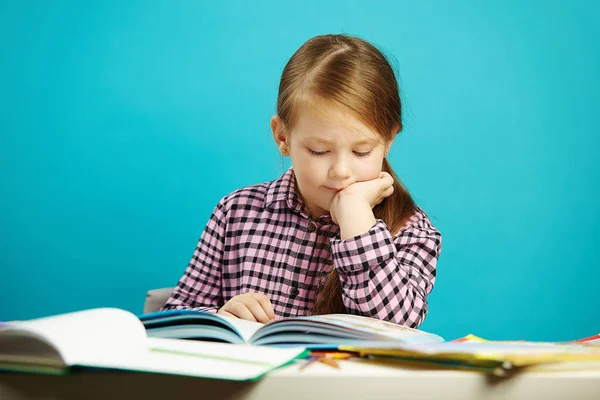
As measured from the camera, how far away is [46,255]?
1.88 meters

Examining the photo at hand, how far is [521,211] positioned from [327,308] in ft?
3.22

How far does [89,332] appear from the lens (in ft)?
1.63

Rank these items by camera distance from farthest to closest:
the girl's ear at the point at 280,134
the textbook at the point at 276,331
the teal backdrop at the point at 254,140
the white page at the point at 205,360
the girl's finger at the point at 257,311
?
the teal backdrop at the point at 254,140
the girl's ear at the point at 280,134
the girl's finger at the point at 257,311
the textbook at the point at 276,331
the white page at the point at 205,360

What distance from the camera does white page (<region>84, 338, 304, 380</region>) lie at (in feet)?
Result: 1.45

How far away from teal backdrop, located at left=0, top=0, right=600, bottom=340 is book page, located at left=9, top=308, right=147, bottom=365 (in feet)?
4.48

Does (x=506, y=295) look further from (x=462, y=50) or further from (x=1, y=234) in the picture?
(x=1, y=234)

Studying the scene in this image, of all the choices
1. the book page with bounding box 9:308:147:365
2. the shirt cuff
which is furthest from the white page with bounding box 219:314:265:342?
the shirt cuff

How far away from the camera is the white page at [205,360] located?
1.45ft

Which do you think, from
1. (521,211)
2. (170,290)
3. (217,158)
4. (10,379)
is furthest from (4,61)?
(10,379)

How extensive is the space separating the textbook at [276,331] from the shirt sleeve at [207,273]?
0.65m

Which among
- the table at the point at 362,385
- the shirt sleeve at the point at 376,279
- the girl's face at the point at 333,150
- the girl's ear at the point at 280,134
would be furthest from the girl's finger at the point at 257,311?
the table at the point at 362,385

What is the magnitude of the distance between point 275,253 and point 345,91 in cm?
33

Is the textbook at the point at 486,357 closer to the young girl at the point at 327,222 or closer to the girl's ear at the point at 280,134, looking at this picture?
the young girl at the point at 327,222

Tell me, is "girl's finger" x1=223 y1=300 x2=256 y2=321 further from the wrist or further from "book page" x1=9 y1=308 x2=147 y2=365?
"book page" x1=9 y1=308 x2=147 y2=365
